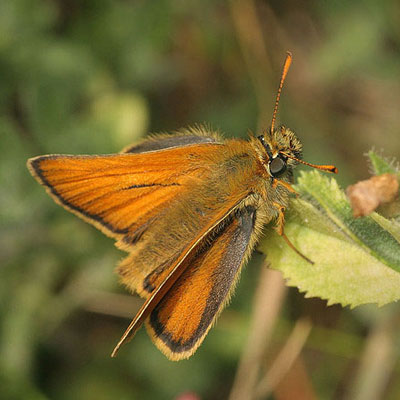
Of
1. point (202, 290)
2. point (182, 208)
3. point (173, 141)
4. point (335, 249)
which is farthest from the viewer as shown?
point (173, 141)

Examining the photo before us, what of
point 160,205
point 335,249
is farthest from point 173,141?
point 335,249

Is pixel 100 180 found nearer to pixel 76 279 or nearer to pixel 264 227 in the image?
pixel 264 227

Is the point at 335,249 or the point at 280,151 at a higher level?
the point at 280,151

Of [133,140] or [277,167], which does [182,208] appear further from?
[133,140]

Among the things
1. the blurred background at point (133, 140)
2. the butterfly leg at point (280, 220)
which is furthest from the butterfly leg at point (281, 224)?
the blurred background at point (133, 140)

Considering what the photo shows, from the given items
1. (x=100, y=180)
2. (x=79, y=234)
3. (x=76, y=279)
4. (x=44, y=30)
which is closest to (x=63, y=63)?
(x=44, y=30)

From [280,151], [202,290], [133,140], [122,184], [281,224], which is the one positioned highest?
Answer: [133,140]
